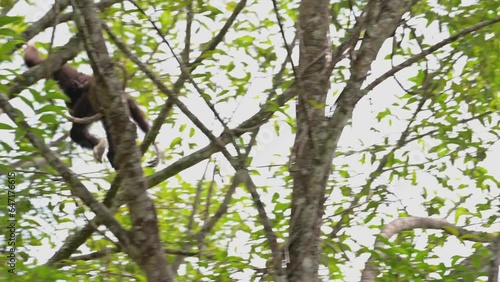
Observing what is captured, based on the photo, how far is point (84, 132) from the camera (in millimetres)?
6852

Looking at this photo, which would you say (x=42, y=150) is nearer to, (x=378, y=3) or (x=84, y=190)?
(x=84, y=190)

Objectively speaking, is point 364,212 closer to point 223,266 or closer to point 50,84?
point 223,266

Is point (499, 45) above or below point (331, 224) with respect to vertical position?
above

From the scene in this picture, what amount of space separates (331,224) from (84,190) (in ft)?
6.59

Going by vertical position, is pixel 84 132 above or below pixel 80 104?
below

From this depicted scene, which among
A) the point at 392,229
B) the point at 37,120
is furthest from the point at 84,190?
the point at 392,229

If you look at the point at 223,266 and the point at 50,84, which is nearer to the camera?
the point at 50,84

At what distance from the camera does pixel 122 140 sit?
319 centimetres

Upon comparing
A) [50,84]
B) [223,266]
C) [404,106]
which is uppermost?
[404,106]

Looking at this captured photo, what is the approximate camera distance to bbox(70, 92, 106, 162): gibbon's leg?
22.1ft

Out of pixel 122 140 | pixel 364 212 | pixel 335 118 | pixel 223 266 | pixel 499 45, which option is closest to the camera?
pixel 122 140

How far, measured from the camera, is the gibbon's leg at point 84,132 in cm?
672

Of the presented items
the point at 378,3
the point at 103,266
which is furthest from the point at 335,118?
the point at 103,266

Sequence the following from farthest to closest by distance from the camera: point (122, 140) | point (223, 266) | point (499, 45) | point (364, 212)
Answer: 1. point (499, 45)
2. point (364, 212)
3. point (223, 266)
4. point (122, 140)
